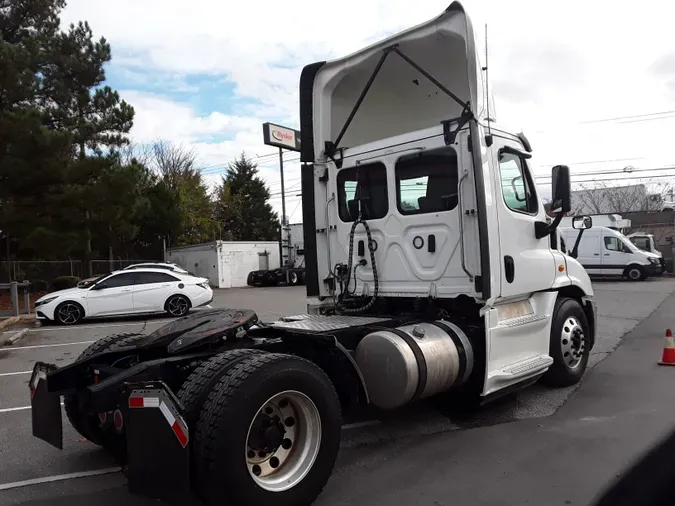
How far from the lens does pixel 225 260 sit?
103 ft

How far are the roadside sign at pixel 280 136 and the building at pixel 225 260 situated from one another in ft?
21.4

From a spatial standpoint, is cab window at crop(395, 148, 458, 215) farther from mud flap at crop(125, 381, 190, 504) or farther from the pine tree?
the pine tree

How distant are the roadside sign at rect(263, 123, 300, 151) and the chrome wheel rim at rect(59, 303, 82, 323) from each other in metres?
22.1

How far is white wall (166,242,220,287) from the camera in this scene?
3142 cm

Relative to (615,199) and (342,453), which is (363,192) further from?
(615,199)

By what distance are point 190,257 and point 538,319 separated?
29362 millimetres

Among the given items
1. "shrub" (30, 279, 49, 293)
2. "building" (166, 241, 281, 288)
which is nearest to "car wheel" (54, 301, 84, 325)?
"shrub" (30, 279, 49, 293)

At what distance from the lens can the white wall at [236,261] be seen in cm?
3141

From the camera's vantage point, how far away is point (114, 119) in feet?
66.9

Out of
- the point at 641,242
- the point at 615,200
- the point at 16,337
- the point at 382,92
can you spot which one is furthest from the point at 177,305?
the point at 615,200

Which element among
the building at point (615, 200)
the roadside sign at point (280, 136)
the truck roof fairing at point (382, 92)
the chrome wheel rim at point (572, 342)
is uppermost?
the roadside sign at point (280, 136)

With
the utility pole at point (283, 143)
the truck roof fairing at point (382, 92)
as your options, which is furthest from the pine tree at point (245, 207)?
A: the truck roof fairing at point (382, 92)

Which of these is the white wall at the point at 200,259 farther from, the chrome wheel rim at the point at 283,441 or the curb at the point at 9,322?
the chrome wheel rim at the point at 283,441

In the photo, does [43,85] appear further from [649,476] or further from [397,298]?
[649,476]
